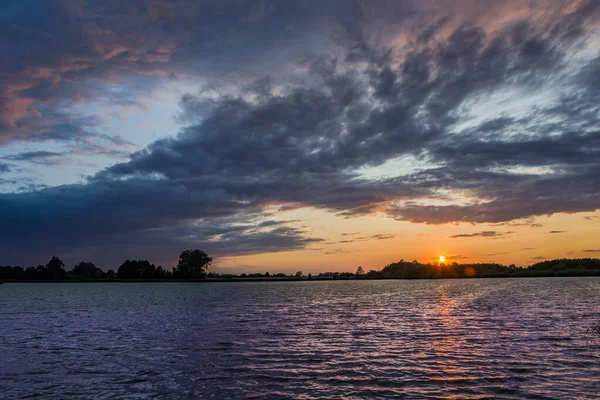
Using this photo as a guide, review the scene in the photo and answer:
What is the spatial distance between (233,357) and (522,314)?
152 feet

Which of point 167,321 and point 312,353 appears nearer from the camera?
point 312,353

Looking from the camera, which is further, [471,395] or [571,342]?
[571,342]

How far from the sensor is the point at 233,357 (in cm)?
3325

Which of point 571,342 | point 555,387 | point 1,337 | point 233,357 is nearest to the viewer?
point 555,387

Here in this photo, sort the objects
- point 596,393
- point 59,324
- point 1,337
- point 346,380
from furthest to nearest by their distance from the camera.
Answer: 1. point 59,324
2. point 1,337
3. point 346,380
4. point 596,393

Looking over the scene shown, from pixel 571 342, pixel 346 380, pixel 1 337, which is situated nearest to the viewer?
pixel 346 380

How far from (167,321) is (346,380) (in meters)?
42.8

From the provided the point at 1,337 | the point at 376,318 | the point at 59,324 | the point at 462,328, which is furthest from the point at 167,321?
the point at 462,328

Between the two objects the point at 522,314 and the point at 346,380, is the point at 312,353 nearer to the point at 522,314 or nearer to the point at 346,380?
the point at 346,380

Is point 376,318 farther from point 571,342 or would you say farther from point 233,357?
point 233,357

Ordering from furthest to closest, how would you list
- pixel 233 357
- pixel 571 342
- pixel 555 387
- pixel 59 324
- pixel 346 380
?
1. pixel 59 324
2. pixel 571 342
3. pixel 233 357
4. pixel 346 380
5. pixel 555 387

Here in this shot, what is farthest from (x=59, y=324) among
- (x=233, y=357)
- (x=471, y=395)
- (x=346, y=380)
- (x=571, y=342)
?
(x=571, y=342)

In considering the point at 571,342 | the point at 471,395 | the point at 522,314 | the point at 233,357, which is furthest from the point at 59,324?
the point at 522,314

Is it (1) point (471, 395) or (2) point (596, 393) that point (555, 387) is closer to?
(2) point (596, 393)
